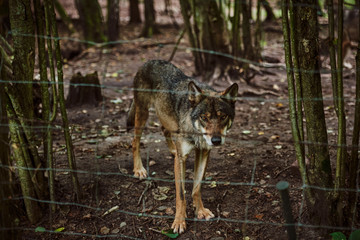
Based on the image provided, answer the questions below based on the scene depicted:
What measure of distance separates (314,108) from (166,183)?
2.14m

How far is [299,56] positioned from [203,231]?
1924 mm

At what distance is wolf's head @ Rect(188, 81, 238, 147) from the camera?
3.61 meters

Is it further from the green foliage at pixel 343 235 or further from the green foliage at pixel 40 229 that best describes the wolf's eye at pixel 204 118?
the green foliage at pixel 40 229

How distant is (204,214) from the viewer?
4.05 metres

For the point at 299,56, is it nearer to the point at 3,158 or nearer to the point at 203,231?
the point at 203,231

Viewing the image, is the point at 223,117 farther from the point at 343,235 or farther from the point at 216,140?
the point at 343,235

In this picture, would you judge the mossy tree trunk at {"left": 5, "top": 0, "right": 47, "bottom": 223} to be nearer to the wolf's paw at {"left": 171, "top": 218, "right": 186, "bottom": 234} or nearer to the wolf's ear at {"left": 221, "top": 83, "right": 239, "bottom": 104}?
the wolf's paw at {"left": 171, "top": 218, "right": 186, "bottom": 234}

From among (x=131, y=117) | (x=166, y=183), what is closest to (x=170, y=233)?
(x=166, y=183)

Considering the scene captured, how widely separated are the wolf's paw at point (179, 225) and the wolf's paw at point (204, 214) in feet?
0.70

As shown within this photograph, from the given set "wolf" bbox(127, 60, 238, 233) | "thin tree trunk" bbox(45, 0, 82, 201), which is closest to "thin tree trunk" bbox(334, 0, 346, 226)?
"wolf" bbox(127, 60, 238, 233)

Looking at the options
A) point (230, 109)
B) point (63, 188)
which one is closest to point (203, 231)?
point (230, 109)

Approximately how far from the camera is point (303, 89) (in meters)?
3.24

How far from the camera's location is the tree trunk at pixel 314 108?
312cm

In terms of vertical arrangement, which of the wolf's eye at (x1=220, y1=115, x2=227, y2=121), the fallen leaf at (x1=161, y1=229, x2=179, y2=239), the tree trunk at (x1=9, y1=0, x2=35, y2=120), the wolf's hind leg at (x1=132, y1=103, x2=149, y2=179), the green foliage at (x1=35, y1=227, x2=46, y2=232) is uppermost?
the tree trunk at (x1=9, y1=0, x2=35, y2=120)
